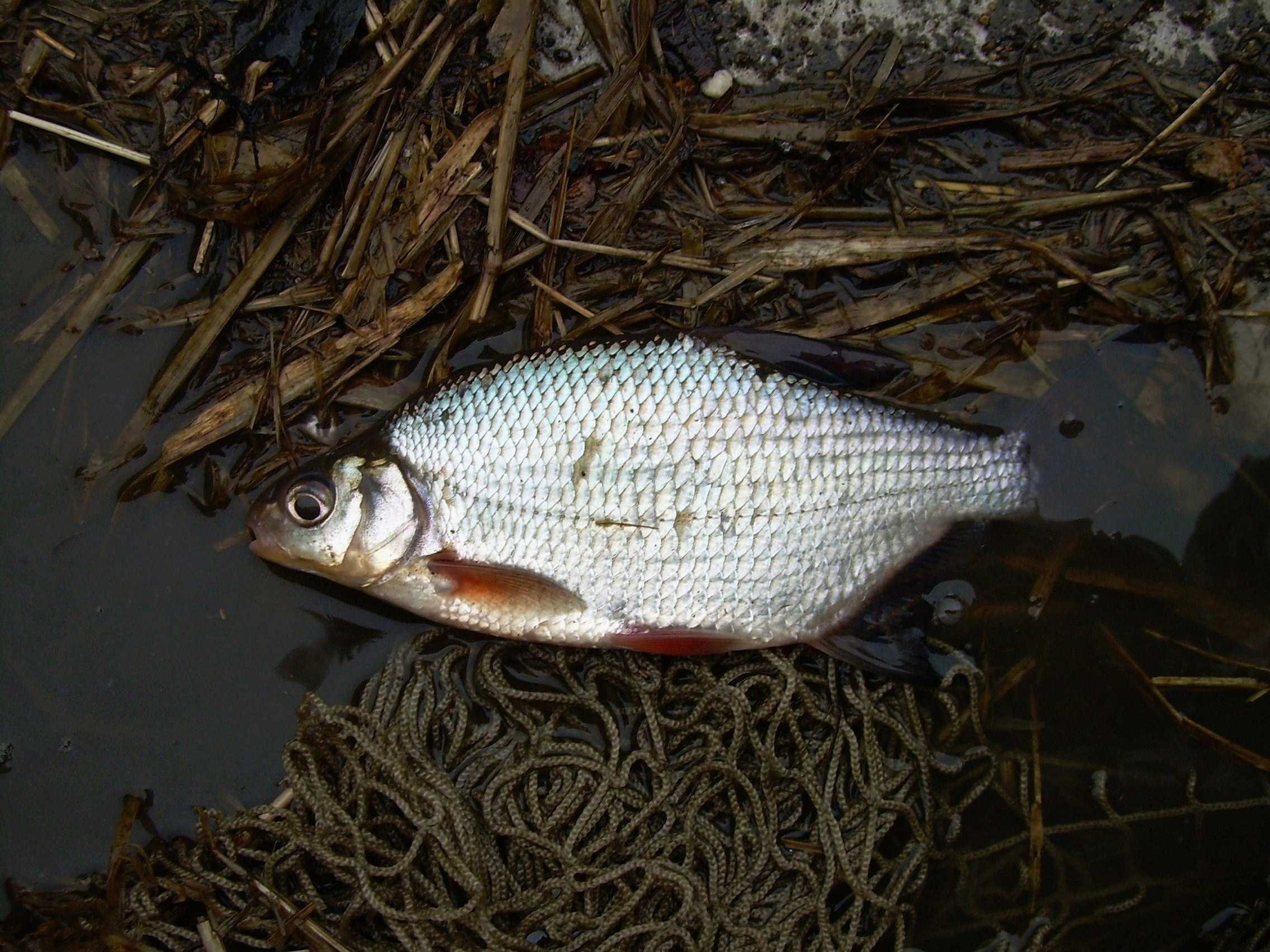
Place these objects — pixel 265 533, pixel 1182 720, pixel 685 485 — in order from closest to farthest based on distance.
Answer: pixel 685 485 < pixel 265 533 < pixel 1182 720

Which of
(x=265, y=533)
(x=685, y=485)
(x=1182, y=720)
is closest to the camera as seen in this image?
A: (x=685, y=485)

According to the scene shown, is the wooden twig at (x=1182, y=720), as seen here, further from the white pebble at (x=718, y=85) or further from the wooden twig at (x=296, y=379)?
the wooden twig at (x=296, y=379)

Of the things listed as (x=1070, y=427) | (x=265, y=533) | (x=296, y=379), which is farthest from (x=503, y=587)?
(x=1070, y=427)

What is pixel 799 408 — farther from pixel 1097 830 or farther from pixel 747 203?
pixel 1097 830

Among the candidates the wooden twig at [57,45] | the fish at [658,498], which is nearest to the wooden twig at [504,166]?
the fish at [658,498]

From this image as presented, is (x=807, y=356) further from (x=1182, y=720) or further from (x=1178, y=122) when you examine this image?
(x=1182, y=720)

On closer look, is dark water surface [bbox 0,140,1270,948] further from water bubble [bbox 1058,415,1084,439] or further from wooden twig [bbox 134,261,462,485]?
wooden twig [bbox 134,261,462,485]

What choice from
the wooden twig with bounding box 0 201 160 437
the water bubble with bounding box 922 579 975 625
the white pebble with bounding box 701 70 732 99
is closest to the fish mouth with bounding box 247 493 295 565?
the wooden twig with bounding box 0 201 160 437
